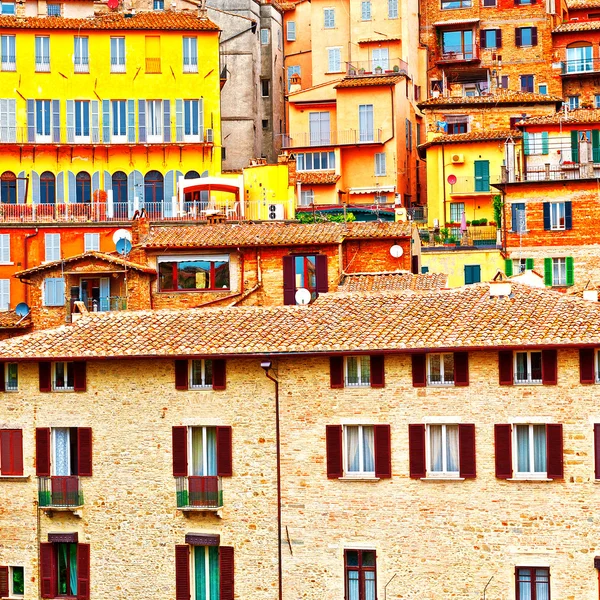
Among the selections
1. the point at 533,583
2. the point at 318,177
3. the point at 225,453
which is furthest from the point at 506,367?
the point at 318,177

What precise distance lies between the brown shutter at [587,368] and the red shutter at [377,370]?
5.04 metres

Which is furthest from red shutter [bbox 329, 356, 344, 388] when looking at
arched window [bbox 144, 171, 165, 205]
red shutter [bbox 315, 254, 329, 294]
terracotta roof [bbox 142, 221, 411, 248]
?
arched window [bbox 144, 171, 165, 205]

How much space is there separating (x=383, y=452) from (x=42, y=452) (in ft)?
31.0

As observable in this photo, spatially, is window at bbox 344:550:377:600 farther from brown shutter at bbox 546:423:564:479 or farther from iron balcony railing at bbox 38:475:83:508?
iron balcony railing at bbox 38:475:83:508

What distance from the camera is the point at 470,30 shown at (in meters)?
88.9

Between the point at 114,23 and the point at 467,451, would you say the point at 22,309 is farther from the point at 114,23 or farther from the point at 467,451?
the point at 467,451

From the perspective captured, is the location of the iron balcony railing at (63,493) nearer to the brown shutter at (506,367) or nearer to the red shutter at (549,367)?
the brown shutter at (506,367)

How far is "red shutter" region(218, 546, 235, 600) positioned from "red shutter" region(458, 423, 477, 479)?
646 cm

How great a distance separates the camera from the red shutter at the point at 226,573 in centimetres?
3934

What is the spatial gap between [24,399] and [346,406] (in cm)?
907

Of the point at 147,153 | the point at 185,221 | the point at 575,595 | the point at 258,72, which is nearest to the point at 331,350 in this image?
the point at 575,595

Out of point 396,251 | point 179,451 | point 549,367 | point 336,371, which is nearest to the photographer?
point 549,367

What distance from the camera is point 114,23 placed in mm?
71500

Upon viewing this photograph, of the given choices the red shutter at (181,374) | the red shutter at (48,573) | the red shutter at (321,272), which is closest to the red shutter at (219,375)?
the red shutter at (181,374)
